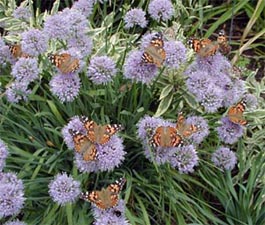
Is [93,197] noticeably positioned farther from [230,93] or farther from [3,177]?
[230,93]

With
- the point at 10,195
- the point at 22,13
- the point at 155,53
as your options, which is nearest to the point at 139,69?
the point at 155,53

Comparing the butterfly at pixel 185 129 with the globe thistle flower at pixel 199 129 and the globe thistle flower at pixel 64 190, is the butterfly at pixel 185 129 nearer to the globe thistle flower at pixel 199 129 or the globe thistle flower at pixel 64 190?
the globe thistle flower at pixel 199 129

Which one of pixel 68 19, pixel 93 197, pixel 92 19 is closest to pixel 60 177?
pixel 93 197

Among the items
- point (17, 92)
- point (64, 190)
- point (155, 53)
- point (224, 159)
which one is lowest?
point (224, 159)

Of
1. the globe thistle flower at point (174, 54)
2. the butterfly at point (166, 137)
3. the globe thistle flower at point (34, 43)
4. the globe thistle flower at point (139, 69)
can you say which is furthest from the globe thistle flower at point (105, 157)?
the globe thistle flower at point (34, 43)

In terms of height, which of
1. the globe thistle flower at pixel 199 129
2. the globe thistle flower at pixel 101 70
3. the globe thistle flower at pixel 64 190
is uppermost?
the globe thistle flower at pixel 101 70

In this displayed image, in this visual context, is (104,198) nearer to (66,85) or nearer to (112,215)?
(112,215)
